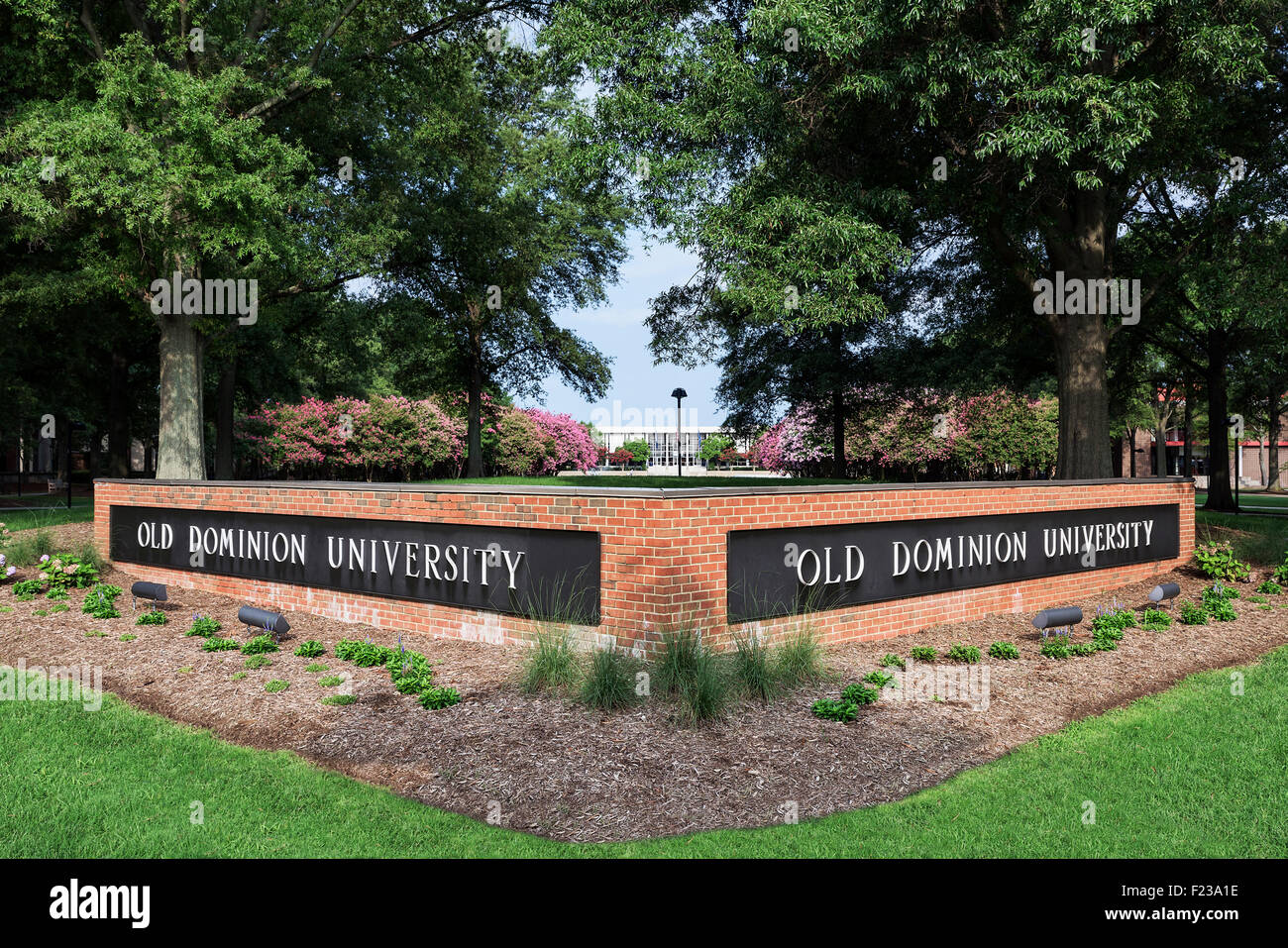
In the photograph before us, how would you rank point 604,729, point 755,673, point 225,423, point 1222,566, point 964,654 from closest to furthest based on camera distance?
point 604,729
point 755,673
point 964,654
point 1222,566
point 225,423

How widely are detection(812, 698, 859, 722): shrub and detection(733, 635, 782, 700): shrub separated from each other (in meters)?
0.43

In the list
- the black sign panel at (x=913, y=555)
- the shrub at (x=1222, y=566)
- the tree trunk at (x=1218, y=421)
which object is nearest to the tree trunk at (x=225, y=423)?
the black sign panel at (x=913, y=555)

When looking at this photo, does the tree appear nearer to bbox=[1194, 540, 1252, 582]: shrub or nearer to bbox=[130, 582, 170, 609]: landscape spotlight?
bbox=[130, 582, 170, 609]: landscape spotlight

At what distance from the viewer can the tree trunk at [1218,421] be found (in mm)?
25797

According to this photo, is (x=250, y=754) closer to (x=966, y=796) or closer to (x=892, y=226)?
(x=966, y=796)

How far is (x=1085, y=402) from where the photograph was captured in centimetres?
1761

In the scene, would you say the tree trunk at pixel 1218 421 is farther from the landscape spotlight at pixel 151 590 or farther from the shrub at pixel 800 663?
the landscape spotlight at pixel 151 590

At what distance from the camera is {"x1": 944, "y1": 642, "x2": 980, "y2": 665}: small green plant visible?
336 inches

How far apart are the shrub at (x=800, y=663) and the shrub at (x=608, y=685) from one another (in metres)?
1.32

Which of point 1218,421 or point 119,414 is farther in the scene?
point 119,414

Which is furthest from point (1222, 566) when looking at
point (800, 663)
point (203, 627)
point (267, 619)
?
point (203, 627)

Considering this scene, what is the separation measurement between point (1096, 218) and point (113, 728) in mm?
19254

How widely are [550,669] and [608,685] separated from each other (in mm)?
688

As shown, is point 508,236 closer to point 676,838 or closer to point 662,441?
point 676,838
